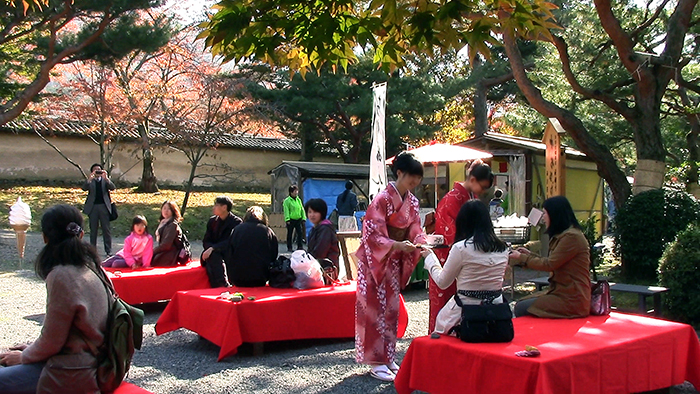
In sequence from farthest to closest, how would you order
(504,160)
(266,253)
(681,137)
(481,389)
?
(681,137) → (504,160) → (266,253) → (481,389)

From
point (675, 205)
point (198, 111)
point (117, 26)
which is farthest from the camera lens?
point (198, 111)

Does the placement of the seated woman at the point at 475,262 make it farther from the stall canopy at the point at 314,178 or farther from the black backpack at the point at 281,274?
the stall canopy at the point at 314,178

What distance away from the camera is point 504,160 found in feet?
47.2

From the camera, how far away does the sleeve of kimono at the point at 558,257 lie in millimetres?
4547

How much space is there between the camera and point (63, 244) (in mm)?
3176

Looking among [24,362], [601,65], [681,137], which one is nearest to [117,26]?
[601,65]

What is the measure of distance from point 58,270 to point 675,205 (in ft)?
27.0

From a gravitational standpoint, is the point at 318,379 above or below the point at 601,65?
below

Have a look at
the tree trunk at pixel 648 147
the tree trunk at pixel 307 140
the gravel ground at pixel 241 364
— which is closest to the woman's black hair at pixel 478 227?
the gravel ground at pixel 241 364

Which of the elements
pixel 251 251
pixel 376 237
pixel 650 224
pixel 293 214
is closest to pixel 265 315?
pixel 251 251

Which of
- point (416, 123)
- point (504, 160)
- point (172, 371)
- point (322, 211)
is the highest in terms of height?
point (416, 123)

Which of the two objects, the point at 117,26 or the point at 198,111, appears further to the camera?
the point at 198,111

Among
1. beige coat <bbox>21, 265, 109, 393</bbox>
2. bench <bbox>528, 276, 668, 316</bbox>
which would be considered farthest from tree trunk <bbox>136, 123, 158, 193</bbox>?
beige coat <bbox>21, 265, 109, 393</bbox>

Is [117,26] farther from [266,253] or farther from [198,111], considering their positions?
[266,253]
